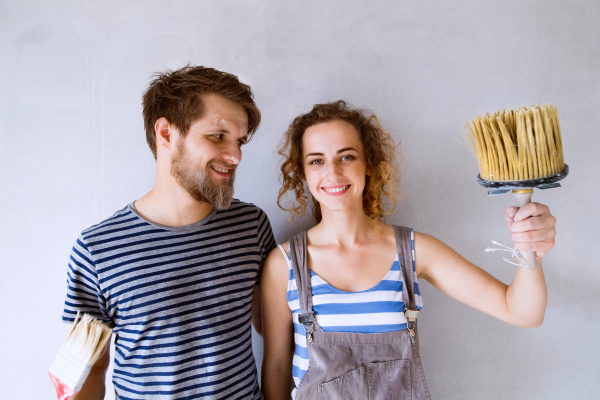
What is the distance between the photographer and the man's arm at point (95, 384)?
3.61 ft

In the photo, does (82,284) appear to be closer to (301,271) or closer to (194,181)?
(194,181)

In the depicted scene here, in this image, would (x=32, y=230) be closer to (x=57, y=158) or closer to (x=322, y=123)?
(x=57, y=158)

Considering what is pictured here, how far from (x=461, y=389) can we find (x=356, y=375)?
0.72 meters

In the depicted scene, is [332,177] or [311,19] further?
[311,19]

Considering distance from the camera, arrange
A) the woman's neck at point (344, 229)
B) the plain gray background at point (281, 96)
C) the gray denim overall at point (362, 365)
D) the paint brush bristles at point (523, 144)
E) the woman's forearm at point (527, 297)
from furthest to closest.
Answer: the plain gray background at point (281, 96), the woman's neck at point (344, 229), the gray denim overall at point (362, 365), the woman's forearm at point (527, 297), the paint brush bristles at point (523, 144)

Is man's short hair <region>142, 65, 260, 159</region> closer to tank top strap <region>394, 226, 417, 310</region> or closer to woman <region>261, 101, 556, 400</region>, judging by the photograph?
woman <region>261, 101, 556, 400</region>

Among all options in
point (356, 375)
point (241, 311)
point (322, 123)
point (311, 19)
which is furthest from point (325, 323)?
point (311, 19)

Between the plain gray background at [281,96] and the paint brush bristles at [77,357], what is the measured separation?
0.57 m

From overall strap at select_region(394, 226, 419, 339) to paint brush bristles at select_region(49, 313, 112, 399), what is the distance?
3.16 ft

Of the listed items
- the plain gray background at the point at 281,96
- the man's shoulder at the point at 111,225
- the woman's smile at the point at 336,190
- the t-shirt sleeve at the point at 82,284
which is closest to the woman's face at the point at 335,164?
the woman's smile at the point at 336,190

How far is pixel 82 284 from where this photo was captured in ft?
3.57

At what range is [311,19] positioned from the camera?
1.41 metres

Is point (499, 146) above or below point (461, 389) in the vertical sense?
above

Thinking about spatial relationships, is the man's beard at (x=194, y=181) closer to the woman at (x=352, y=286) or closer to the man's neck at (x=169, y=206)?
the man's neck at (x=169, y=206)
